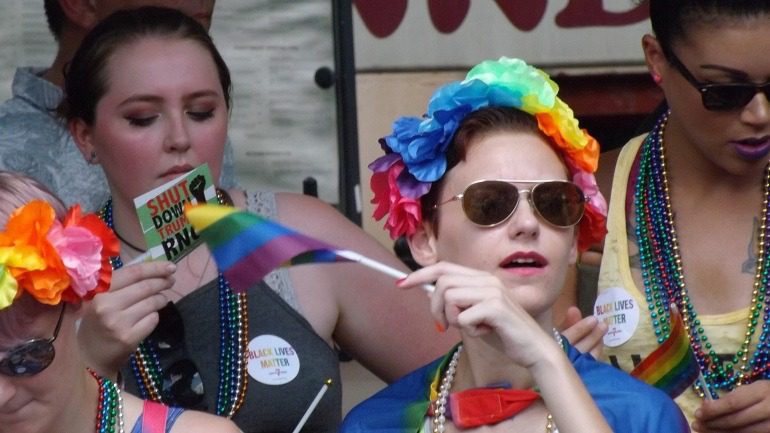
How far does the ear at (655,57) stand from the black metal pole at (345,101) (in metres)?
1.00

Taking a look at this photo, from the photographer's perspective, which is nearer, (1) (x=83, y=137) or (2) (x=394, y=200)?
(2) (x=394, y=200)

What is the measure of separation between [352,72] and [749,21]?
4.37 feet

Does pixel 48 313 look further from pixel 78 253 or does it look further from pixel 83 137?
pixel 83 137

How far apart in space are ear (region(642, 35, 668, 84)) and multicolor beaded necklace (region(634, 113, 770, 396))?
6.5 inches

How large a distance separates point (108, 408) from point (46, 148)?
1.16 metres

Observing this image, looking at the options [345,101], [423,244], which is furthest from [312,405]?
[345,101]

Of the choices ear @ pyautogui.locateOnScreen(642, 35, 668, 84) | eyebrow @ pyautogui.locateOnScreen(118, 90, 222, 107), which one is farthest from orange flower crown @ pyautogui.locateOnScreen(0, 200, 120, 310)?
ear @ pyautogui.locateOnScreen(642, 35, 668, 84)

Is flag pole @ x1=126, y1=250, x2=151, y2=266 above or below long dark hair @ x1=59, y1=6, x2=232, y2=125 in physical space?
below

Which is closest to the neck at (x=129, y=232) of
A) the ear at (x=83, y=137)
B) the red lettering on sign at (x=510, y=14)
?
the ear at (x=83, y=137)

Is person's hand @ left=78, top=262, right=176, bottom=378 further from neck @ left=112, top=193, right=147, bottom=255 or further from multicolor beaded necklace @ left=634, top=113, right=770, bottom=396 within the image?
multicolor beaded necklace @ left=634, top=113, right=770, bottom=396

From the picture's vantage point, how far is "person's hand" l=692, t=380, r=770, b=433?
130 inches

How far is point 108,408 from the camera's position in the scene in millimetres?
3123

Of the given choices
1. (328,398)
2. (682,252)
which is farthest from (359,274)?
(682,252)

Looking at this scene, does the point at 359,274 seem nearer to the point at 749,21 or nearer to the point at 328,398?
the point at 328,398
